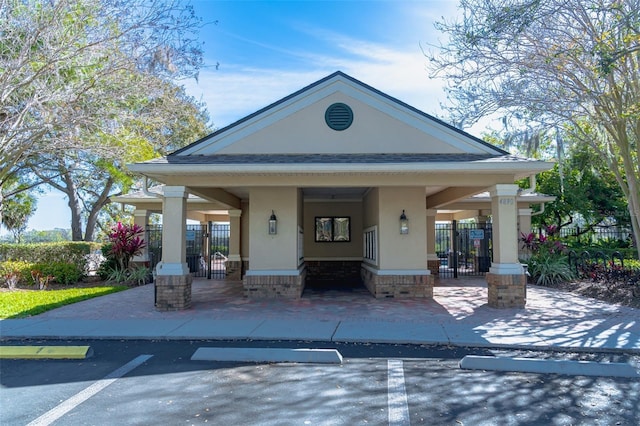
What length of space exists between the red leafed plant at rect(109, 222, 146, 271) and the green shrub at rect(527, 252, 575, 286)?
14311mm

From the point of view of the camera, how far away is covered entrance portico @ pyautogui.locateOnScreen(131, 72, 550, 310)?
9773 mm

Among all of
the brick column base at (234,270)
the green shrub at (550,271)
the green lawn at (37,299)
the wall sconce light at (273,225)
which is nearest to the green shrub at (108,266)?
the green lawn at (37,299)

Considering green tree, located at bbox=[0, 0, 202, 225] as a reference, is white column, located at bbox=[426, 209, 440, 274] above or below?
below

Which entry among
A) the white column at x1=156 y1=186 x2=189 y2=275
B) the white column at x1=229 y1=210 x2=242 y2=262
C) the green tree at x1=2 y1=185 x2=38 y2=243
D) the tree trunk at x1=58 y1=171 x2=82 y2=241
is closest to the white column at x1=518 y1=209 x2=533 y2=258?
the white column at x1=229 y1=210 x2=242 y2=262

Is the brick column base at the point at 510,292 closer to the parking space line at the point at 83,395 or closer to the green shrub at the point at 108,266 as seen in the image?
the parking space line at the point at 83,395

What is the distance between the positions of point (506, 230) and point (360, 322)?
422 centimetres

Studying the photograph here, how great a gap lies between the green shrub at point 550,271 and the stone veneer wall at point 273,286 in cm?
866

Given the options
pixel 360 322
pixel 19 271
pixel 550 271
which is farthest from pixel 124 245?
pixel 550 271

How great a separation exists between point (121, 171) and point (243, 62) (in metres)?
8.76

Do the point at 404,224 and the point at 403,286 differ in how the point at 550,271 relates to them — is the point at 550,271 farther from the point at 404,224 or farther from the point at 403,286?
the point at 404,224

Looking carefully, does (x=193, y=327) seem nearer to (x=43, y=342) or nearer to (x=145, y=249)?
(x=43, y=342)

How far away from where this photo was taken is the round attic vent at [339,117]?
35.6 ft

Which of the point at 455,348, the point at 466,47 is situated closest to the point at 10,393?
the point at 455,348

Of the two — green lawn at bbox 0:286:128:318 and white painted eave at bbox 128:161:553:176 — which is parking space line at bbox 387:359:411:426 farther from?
green lawn at bbox 0:286:128:318
